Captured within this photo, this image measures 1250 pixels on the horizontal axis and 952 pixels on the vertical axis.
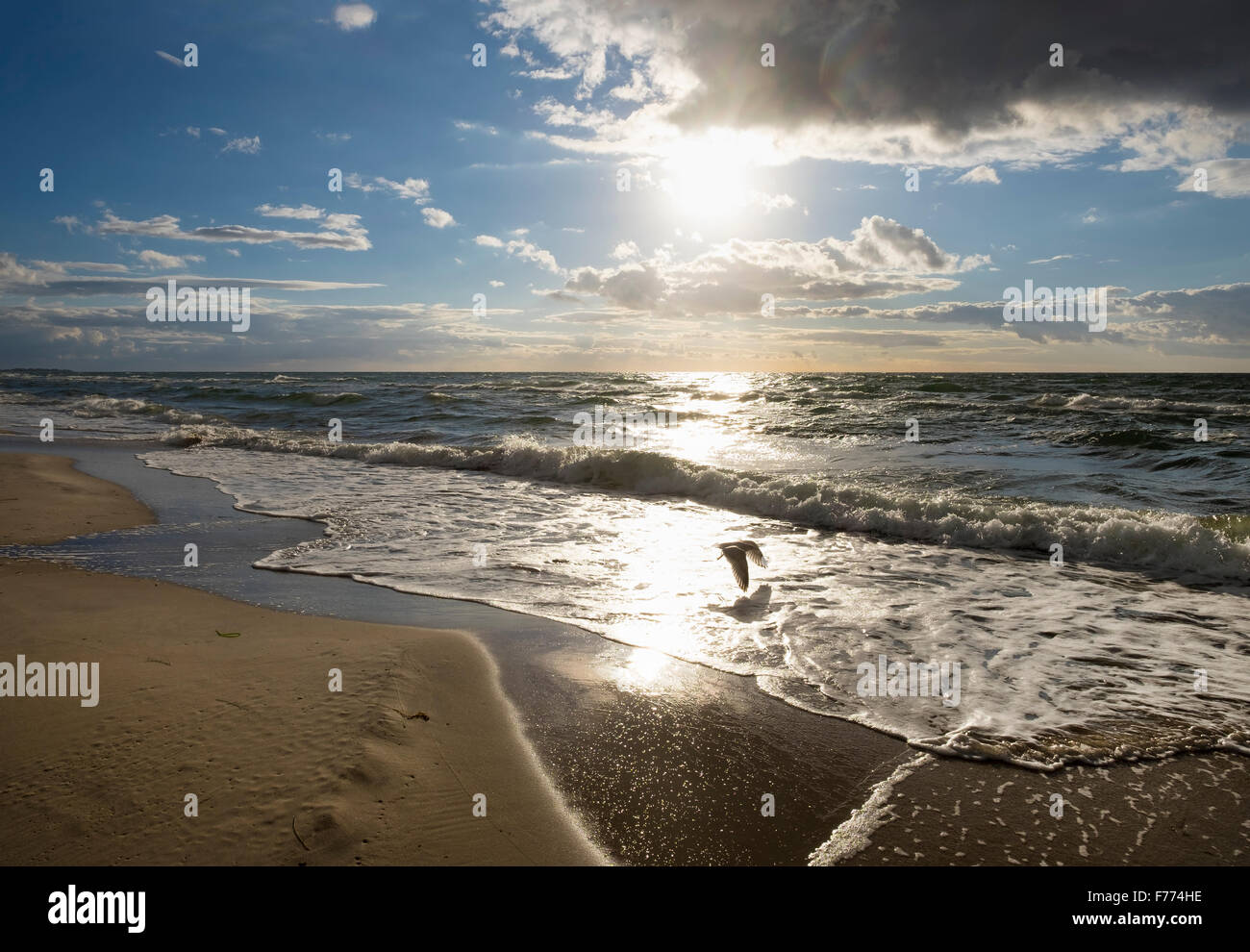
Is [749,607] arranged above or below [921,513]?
below

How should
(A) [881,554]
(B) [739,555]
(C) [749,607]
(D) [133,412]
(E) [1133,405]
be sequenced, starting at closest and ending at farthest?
(C) [749,607] → (B) [739,555] → (A) [881,554] → (E) [1133,405] → (D) [133,412]

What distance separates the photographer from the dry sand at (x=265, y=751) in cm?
284

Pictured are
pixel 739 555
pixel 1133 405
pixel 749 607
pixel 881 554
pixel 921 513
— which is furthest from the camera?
pixel 1133 405

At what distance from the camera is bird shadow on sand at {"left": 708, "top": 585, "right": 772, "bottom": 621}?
6.20m

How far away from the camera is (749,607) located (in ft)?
21.1

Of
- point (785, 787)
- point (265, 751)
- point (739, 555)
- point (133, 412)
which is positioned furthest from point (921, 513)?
point (133, 412)

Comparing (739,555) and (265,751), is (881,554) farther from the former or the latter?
(265,751)

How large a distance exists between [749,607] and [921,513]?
208 inches

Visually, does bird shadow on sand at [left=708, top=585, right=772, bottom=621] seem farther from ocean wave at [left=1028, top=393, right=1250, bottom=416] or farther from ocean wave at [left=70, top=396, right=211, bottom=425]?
ocean wave at [left=70, top=396, right=211, bottom=425]

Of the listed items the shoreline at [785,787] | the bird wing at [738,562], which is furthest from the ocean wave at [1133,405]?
the shoreline at [785,787]

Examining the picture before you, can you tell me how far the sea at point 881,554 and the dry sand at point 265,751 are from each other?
1789 mm

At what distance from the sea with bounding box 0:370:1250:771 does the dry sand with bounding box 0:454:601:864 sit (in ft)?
5.87

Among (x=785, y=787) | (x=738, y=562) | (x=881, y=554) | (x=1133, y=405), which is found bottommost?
(x=785, y=787)
